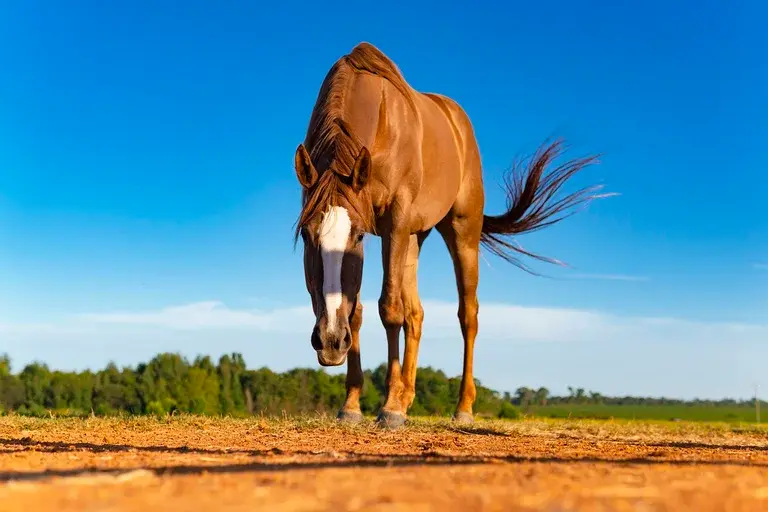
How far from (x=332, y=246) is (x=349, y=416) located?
85.2 inches

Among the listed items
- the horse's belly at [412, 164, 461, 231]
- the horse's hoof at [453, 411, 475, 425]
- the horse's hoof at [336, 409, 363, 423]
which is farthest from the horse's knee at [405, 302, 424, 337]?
the horse's hoof at [336, 409, 363, 423]

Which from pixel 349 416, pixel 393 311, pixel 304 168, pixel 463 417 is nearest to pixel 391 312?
pixel 393 311

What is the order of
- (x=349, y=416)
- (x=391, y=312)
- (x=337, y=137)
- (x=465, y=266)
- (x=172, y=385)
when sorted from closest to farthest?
(x=337, y=137) → (x=391, y=312) → (x=349, y=416) → (x=465, y=266) → (x=172, y=385)

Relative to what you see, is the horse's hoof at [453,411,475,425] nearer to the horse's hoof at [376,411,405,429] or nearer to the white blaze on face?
the horse's hoof at [376,411,405,429]

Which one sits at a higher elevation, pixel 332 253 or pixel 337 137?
pixel 337 137

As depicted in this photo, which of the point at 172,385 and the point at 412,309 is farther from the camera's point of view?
the point at 172,385

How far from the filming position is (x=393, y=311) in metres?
6.98

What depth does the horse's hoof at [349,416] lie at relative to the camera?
739 centimetres

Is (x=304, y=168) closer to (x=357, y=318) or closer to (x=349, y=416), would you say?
(x=357, y=318)

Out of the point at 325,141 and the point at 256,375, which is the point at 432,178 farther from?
the point at 256,375

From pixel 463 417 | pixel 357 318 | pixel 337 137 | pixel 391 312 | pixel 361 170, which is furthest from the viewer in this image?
pixel 463 417

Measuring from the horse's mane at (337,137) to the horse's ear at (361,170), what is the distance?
0.06 metres

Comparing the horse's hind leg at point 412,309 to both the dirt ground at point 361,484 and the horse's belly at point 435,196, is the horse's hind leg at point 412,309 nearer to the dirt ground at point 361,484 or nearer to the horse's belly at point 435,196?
the horse's belly at point 435,196

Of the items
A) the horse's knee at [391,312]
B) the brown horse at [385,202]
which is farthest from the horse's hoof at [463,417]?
the horse's knee at [391,312]
